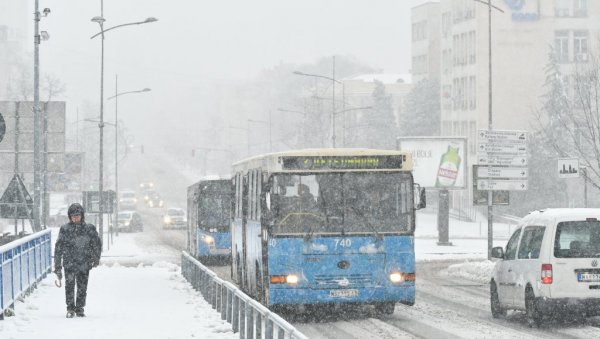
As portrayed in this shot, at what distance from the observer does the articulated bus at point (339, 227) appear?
68.0 ft

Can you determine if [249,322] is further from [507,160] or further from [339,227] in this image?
[507,160]

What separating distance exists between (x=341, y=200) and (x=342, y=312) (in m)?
2.81

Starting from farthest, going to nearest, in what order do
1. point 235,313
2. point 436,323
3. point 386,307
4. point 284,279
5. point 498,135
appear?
1. point 498,135
2. point 386,307
3. point 284,279
4. point 436,323
5. point 235,313

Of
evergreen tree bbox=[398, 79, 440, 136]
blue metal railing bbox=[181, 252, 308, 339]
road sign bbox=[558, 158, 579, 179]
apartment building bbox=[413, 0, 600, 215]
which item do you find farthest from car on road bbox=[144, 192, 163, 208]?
blue metal railing bbox=[181, 252, 308, 339]

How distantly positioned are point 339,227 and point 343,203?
0.40m

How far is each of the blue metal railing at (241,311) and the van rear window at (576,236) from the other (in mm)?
4588

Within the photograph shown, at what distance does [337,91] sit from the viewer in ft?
599

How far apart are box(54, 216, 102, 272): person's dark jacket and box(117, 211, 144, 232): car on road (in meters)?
65.6

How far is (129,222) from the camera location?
281 ft

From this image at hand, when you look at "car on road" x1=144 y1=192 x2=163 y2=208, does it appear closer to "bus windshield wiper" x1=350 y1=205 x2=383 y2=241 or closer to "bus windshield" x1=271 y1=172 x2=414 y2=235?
"bus windshield" x1=271 y1=172 x2=414 y2=235

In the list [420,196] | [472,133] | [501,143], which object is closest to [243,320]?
[420,196]

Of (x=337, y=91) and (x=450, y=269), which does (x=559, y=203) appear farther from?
(x=337, y=91)

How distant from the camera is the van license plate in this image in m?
18.2

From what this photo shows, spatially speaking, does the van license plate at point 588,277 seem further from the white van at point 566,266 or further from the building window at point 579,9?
the building window at point 579,9
